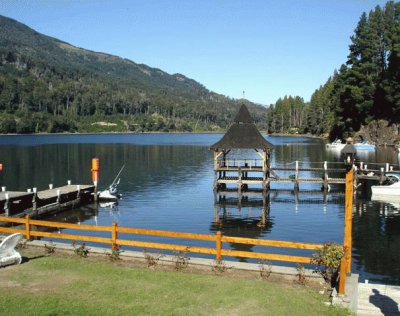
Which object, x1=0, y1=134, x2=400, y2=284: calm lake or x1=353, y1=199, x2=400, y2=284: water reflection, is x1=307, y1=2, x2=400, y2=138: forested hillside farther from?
x1=353, y1=199, x2=400, y2=284: water reflection

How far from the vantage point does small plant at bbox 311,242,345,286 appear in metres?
12.9

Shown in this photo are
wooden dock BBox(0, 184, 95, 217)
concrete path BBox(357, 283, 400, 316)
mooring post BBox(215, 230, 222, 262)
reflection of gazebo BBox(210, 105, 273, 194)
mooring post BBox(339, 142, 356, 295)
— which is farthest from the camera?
reflection of gazebo BBox(210, 105, 273, 194)

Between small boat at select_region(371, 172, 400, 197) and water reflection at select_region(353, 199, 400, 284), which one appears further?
small boat at select_region(371, 172, 400, 197)

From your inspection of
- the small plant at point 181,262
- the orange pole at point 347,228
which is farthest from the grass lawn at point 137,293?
the orange pole at point 347,228

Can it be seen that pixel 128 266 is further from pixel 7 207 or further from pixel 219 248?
pixel 7 207

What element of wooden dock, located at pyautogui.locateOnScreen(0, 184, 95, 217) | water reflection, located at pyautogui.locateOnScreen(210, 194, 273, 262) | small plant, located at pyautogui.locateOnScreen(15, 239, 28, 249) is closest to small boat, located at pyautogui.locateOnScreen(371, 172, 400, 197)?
water reflection, located at pyautogui.locateOnScreen(210, 194, 273, 262)

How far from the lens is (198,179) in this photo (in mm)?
56594

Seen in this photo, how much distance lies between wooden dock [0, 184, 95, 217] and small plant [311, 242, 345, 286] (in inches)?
936

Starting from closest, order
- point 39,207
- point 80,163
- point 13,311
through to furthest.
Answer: point 13,311 < point 39,207 < point 80,163

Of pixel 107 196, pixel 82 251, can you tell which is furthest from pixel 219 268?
pixel 107 196

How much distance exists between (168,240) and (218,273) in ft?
41.8

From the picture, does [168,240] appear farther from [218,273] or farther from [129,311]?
[129,311]

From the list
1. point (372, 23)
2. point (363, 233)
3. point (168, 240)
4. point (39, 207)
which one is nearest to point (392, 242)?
point (363, 233)

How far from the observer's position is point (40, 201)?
34281 mm
